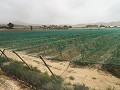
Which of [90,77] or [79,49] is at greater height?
[90,77]

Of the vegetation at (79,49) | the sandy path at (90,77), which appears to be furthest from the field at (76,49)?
the sandy path at (90,77)

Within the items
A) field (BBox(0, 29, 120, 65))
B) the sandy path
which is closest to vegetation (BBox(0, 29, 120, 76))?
Result: field (BBox(0, 29, 120, 65))

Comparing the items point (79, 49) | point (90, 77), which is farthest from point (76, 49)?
point (90, 77)

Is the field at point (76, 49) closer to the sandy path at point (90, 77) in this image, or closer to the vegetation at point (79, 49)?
the vegetation at point (79, 49)

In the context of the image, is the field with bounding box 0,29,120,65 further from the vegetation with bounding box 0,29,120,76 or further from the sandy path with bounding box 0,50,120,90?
the sandy path with bounding box 0,50,120,90

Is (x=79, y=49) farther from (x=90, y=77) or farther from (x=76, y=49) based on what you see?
(x=90, y=77)

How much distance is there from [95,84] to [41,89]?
369 centimetres

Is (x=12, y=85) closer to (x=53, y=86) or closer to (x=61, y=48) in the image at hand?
(x=53, y=86)

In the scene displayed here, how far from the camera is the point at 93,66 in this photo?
55.7ft

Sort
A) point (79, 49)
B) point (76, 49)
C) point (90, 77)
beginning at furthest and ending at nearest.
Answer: point (76, 49) < point (79, 49) < point (90, 77)

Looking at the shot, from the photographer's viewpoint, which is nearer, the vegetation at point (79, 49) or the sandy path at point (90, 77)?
the sandy path at point (90, 77)

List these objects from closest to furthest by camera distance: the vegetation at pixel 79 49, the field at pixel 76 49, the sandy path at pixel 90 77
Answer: the sandy path at pixel 90 77
the vegetation at pixel 79 49
the field at pixel 76 49

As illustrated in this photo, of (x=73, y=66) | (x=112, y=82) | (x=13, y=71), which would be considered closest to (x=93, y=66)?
(x=73, y=66)

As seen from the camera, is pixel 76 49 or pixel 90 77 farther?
pixel 76 49
